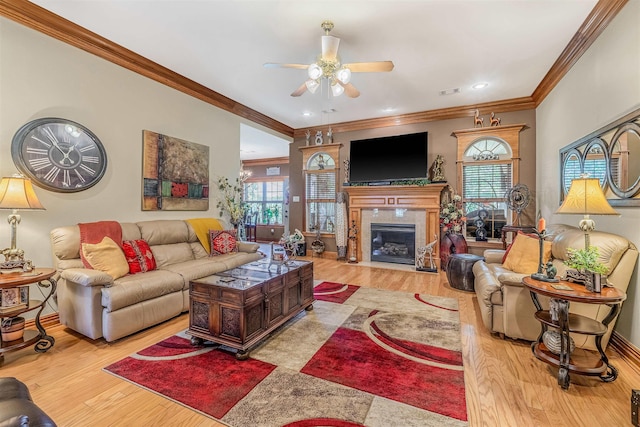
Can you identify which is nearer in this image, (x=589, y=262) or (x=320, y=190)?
(x=589, y=262)

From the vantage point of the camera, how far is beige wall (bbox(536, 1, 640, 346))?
2283mm

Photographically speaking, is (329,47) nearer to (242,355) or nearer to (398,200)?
(242,355)

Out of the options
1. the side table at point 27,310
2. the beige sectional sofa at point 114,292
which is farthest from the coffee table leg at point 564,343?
the side table at point 27,310

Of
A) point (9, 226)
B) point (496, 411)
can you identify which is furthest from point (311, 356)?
point (9, 226)

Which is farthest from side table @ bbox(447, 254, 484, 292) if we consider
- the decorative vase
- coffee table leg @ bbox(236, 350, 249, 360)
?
coffee table leg @ bbox(236, 350, 249, 360)

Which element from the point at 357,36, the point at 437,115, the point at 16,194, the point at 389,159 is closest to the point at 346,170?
the point at 389,159

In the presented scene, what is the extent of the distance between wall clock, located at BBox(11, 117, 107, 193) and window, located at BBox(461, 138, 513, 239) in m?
5.73

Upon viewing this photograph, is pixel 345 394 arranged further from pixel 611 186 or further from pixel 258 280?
pixel 611 186

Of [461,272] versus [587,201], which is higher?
[587,201]

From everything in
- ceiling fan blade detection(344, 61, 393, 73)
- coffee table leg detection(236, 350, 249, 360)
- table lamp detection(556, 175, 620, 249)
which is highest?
ceiling fan blade detection(344, 61, 393, 73)

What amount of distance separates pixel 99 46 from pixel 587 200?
5006 millimetres

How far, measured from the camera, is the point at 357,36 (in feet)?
10.2

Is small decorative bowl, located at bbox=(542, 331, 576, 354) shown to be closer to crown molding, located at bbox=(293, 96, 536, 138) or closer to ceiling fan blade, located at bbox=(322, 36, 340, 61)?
ceiling fan blade, located at bbox=(322, 36, 340, 61)

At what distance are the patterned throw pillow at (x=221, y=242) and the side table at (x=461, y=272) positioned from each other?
332 centimetres
